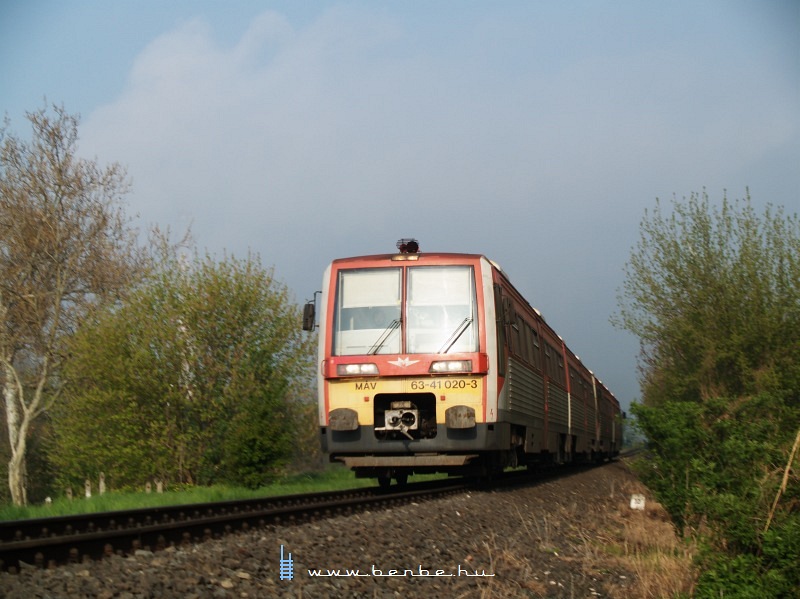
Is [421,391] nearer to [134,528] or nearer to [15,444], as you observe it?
[134,528]

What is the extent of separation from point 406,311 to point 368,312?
0.54 m

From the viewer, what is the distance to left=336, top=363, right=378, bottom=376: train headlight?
12.8 m

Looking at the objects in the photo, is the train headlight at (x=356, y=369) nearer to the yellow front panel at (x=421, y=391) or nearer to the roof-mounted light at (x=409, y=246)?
the yellow front panel at (x=421, y=391)

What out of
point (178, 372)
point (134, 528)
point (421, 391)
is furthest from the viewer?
point (178, 372)

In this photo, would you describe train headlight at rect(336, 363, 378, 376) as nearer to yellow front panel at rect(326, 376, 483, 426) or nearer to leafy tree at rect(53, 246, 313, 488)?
yellow front panel at rect(326, 376, 483, 426)

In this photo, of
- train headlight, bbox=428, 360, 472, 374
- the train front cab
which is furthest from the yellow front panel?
train headlight, bbox=428, 360, 472, 374

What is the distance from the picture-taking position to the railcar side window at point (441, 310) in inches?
512

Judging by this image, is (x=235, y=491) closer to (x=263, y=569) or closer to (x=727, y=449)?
(x=727, y=449)

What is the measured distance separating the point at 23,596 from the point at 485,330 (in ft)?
28.9

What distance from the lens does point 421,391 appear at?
1271cm

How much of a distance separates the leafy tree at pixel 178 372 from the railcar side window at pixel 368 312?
11743mm

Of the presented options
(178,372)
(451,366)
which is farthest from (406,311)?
(178,372)

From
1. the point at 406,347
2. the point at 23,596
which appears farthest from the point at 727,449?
the point at 23,596

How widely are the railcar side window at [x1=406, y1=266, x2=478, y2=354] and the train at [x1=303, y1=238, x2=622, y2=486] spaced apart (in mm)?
14
